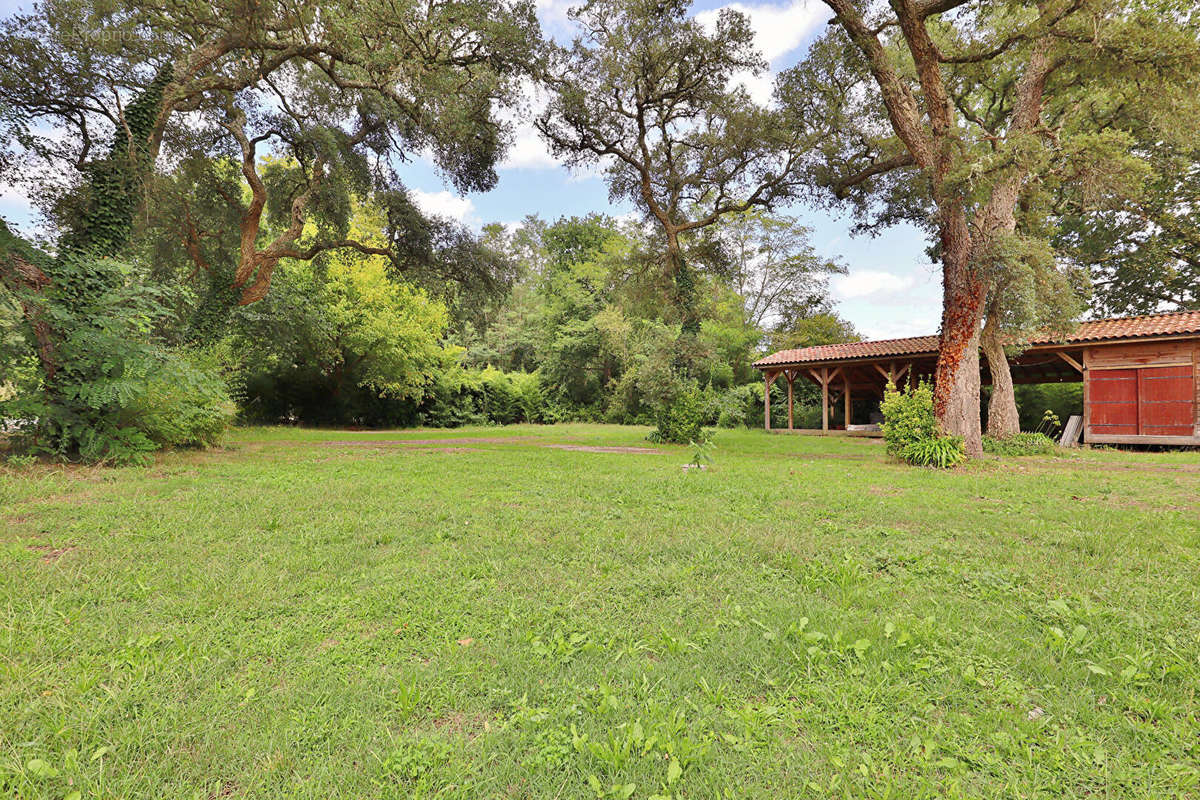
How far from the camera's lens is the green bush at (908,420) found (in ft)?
31.5

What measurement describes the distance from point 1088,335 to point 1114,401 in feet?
6.12

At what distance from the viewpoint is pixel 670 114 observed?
12.9 m

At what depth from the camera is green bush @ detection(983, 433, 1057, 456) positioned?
1150 centimetres

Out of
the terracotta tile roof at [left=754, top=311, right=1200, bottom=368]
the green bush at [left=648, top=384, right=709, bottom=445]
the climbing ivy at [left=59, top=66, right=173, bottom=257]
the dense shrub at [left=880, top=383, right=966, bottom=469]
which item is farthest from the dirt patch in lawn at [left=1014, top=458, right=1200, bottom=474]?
the climbing ivy at [left=59, top=66, right=173, bottom=257]

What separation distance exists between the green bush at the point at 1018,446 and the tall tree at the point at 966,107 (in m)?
2.06

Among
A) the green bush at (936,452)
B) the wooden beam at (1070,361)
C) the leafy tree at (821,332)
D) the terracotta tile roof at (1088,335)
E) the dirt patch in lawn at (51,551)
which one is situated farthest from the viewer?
the leafy tree at (821,332)

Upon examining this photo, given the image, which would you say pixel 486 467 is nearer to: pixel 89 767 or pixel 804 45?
pixel 89 767

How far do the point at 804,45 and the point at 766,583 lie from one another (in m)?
14.0

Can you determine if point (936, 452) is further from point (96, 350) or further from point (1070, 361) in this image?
point (96, 350)

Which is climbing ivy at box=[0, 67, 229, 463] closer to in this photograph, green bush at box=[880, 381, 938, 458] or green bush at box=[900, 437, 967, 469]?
green bush at box=[880, 381, 938, 458]

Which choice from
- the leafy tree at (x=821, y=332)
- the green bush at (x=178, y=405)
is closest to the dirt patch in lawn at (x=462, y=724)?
the green bush at (x=178, y=405)

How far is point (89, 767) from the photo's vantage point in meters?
1.58

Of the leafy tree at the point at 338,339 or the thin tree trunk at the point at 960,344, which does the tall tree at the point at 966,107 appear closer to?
the thin tree trunk at the point at 960,344

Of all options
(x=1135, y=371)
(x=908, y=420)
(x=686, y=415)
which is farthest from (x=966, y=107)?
(x=686, y=415)
